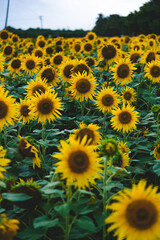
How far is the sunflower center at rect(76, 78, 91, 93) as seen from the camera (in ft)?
13.8

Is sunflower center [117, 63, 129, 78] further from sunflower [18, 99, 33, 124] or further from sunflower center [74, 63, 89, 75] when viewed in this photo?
sunflower [18, 99, 33, 124]

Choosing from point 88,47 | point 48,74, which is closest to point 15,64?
point 48,74

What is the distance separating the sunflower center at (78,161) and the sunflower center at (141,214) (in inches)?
16.1

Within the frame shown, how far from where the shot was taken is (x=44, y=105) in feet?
10.7

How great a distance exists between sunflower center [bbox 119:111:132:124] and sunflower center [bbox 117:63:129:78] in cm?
142

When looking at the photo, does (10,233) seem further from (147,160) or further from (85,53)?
(85,53)

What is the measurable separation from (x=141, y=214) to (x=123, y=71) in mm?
3551

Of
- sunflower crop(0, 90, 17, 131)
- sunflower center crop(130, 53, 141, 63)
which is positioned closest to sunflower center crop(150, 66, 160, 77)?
sunflower center crop(130, 53, 141, 63)

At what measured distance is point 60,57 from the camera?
227 inches

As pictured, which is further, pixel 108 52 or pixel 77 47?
pixel 77 47

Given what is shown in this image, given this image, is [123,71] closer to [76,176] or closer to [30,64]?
[30,64]

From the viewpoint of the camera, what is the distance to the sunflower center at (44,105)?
326 cm

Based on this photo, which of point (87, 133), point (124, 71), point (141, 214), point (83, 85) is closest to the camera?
point (141, 214)

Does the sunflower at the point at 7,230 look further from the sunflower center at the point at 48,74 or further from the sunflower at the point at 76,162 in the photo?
the sunflower center at the point at 48,74
